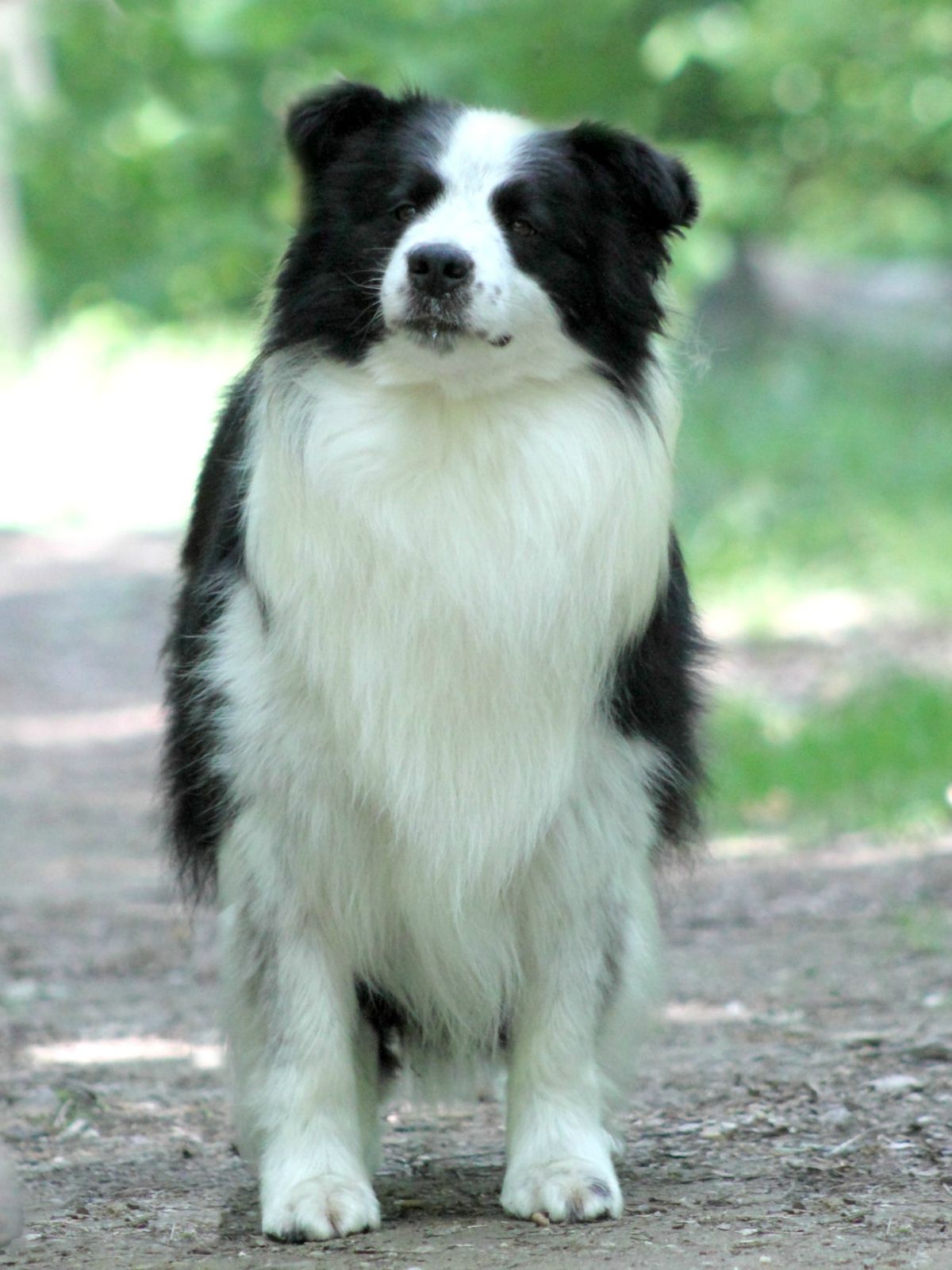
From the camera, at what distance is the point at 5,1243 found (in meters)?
3.04

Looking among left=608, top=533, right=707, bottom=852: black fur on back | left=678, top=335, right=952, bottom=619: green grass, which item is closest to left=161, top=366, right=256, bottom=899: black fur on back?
left=608, top=533, right=707, bottom=852: black fur on back

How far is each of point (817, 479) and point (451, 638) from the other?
10.7 metres

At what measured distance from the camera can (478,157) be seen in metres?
3.34

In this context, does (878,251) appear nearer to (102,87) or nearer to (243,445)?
(102,87)

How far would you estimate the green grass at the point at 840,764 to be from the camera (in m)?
6.99

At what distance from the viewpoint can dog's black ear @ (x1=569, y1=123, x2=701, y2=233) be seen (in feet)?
11.2

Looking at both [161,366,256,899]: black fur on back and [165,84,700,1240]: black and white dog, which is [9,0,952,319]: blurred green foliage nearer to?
[161,366,256,899]: black fur on back

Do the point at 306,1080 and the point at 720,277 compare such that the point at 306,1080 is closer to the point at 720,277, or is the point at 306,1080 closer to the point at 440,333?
the point at 440,333

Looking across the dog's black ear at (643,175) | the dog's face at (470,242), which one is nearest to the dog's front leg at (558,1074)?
the dog's face at (470,242)

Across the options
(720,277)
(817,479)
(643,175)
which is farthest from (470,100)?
(643,175)

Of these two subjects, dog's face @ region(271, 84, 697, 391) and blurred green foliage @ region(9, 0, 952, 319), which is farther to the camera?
blurred green foliage @ region(9, 0, 952, 319)

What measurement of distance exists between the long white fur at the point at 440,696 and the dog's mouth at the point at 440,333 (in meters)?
0.03

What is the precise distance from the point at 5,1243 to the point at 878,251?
912 inches

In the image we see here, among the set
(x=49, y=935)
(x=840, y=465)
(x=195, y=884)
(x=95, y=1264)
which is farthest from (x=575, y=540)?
(x=840, y=465)
